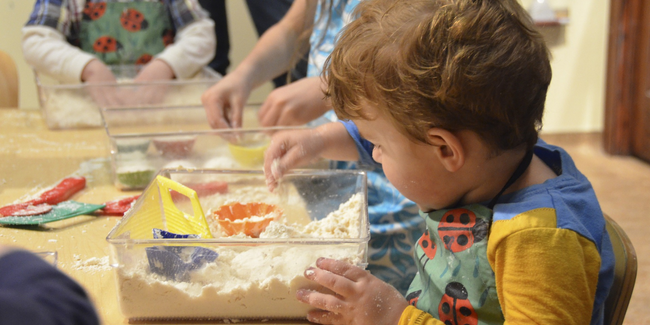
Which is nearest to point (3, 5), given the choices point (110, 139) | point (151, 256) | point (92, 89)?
point (92, 89)

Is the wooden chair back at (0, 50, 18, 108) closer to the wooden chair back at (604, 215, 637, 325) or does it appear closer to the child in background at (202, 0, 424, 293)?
the child in background at (202, 0, 424, 293)

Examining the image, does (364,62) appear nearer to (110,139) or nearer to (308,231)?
(308,231)

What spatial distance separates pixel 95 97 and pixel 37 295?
1.29m

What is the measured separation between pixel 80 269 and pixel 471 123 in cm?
53

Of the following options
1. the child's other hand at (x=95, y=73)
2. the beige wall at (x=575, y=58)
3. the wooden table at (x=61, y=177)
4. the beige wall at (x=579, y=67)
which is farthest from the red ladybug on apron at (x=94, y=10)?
the beige wall at (x=579, y=67)

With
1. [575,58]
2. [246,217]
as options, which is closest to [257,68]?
[246,217]

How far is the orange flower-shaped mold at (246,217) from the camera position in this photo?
2.51 ft

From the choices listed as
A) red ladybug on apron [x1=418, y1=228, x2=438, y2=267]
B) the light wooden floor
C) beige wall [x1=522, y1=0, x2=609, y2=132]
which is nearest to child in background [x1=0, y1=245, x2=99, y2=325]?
red ladybug on apron [x1=418, y1=228, x2=438, y2=267]

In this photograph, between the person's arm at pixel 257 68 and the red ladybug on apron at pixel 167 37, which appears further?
the red ladybug on apron at pixel 167 37

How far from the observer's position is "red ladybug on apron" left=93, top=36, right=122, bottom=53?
183 centimetres

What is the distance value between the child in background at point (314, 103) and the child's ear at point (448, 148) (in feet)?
1.09

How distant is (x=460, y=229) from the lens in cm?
65

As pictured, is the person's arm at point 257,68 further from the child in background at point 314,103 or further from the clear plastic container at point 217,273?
the clear plastic container at point 217,273

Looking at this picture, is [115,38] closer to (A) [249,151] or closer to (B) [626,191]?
(A) [249,151]
